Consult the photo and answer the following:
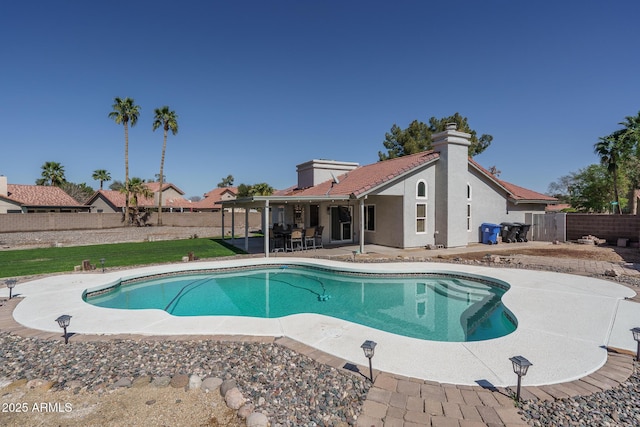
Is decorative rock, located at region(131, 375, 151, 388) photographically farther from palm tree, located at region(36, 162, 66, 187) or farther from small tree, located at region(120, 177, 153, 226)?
palm tree, located at region(36, 162, 66, 187)

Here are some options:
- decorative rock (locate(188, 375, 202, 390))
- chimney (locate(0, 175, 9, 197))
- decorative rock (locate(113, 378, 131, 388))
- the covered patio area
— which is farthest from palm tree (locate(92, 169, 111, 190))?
decorative rock (locate(188, 375, 202, 390))

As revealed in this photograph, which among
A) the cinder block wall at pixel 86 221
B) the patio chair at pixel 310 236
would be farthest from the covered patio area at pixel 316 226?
the cinder block wall at pixel 86 221

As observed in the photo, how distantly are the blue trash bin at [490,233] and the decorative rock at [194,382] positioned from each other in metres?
17.3

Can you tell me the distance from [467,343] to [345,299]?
426cm

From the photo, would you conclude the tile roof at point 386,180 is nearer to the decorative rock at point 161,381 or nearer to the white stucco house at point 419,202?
→ the white stucco house at point 419,202

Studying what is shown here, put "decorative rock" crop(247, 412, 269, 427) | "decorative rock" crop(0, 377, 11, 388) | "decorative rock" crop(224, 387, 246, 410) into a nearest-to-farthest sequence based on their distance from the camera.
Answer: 1. "decorative rock" crop(247, 412, 269, 427)
2. "decorative rock" crop(224, 387, 246, 410)
3. "decorative rock" crop(0, 377, 11, 388)

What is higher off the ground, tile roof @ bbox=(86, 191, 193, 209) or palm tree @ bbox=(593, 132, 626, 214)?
palm tree @ bbox=(593, 132, 626, 214)

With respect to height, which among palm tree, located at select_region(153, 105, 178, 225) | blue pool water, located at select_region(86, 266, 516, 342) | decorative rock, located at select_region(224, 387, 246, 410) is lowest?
blue pool water, located at select_region(86, 266, 516, 342)

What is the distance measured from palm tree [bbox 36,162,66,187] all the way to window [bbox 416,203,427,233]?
5071cm

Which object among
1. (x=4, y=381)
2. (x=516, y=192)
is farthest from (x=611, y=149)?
(x=4, y=381)

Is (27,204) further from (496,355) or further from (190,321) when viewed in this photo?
(496,355)

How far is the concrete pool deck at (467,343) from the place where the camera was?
4.07 metres

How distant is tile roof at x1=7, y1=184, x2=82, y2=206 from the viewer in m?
34.7

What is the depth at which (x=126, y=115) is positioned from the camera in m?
33.1
